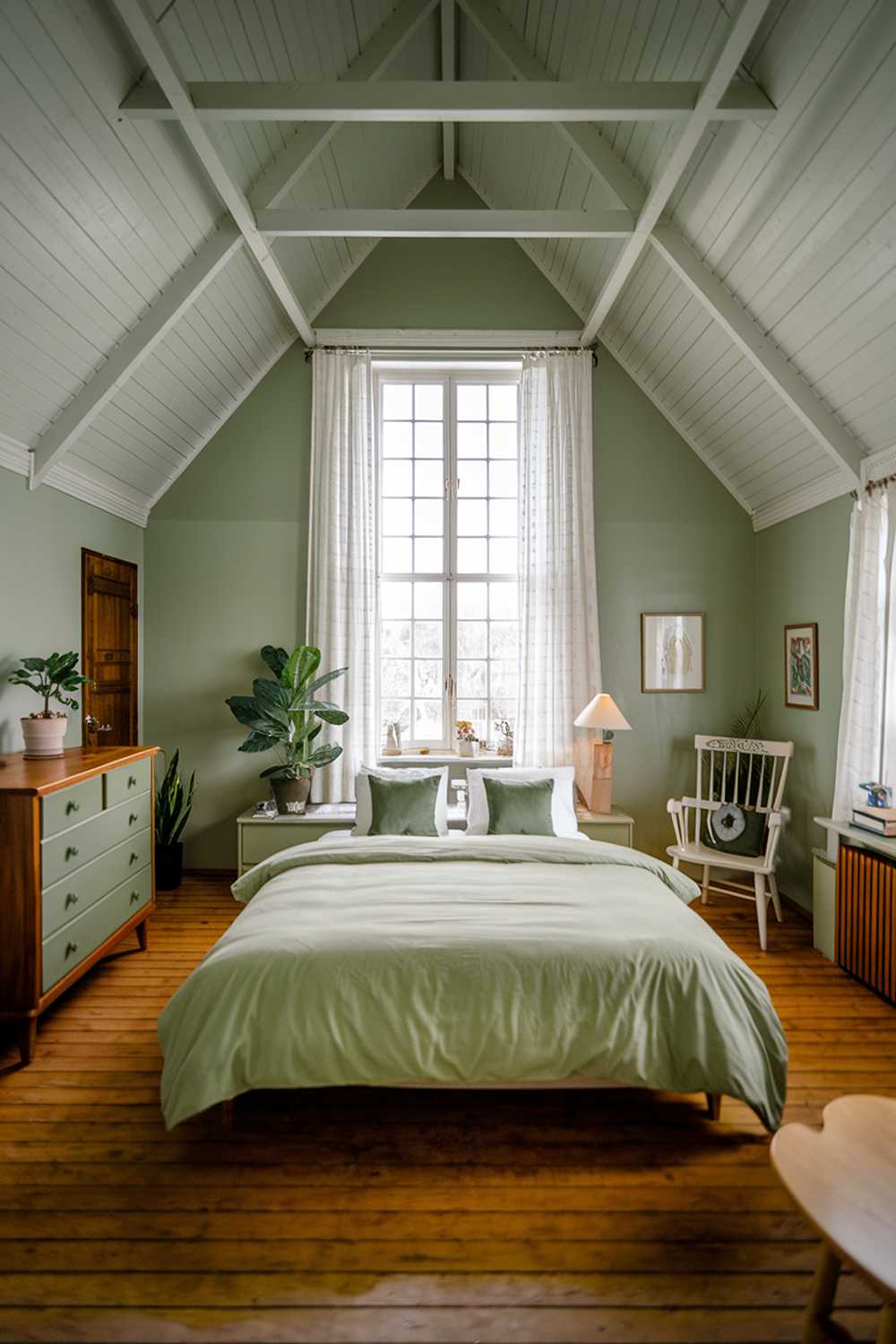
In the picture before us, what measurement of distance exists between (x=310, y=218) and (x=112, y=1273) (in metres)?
4.05

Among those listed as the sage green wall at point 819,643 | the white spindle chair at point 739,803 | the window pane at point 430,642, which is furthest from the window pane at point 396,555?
the sage green wall at point 819,643

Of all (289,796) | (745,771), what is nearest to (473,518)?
(289,796)

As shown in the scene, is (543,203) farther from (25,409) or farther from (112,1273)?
(112,1273)

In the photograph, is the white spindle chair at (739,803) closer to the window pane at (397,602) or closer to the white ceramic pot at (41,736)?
the window pane at (397,602)

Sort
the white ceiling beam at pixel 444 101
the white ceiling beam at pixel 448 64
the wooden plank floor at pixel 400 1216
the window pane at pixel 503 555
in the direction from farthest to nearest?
the window pane at pixel 503 555, the white ceiling beam at pixel 448 64, the white ceiling beam at pixel 444 101, the wooden plank floor at pixel 400 1216

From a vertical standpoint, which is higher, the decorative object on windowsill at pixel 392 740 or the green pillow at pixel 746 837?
the decorative object on windowsill at pixel 392 740

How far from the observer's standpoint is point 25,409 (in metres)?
3.34

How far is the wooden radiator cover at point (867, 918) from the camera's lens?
316 cm

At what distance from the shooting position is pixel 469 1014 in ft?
7.23

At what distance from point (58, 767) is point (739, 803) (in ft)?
12.6

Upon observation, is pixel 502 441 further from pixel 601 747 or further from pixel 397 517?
pixel 601 747

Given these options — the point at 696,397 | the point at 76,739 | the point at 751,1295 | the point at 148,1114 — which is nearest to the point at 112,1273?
the point at 148,1114

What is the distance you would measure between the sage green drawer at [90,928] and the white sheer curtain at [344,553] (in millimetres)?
1340

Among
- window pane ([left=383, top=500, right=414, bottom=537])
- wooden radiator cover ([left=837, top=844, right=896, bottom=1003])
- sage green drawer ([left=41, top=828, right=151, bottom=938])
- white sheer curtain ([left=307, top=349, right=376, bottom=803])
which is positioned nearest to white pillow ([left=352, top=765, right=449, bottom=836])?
white sheer curtain ([left=307, top=349, right=376, bottom=803])
